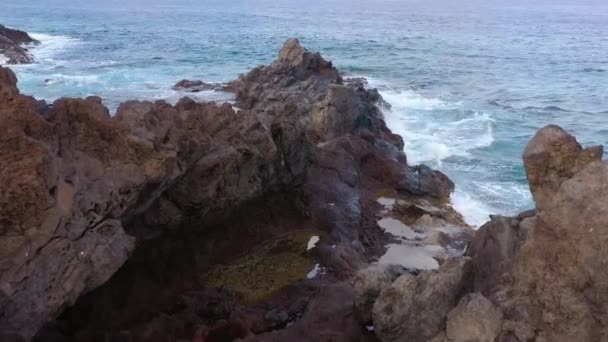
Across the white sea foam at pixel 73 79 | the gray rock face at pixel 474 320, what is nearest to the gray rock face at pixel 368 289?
the gray rock face at pixel 474 320

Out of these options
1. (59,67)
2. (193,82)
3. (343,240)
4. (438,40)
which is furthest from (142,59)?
(343,240)

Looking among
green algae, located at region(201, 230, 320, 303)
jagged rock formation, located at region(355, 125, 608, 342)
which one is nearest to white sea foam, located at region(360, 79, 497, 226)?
green algae, located at region(201, 230, 320, 303)

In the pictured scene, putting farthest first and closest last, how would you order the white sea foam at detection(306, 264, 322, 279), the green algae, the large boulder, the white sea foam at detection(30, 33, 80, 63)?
1. the white sea foam at detection(30, 33, 80, 63)
2. the white sea foam at detection(306, 264, 322, 279)
3. the green algae
4. the large boulder

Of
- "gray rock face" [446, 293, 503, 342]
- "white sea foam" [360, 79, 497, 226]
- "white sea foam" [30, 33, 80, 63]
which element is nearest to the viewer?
"gray rock face" [446, 293, 503, 342]

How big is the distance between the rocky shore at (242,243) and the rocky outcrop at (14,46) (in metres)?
49.8

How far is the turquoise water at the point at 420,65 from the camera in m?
41.3

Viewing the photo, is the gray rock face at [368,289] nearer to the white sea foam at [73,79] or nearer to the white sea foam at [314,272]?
the white sea foam at [314,272]

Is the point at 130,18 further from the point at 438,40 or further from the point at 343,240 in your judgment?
the point at 343,240

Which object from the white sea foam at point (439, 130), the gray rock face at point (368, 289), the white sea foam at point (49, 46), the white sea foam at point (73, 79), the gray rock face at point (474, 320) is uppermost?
the gray rock face at point (474, 320)

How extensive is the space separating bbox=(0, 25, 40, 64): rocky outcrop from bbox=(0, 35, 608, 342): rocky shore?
49.8 metres

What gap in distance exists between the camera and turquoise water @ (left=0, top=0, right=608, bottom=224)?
4128 cm

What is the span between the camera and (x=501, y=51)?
3221 inches

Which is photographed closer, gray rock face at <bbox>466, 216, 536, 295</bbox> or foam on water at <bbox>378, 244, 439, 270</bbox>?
gray rock face at <bbox>466, 216, 536, 295</bbox>

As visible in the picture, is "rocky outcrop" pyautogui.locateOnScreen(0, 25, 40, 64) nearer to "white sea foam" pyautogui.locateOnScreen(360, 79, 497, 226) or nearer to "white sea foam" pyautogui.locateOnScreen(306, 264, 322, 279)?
"white sea foam" pyautogui.locateOnScreen(360, 79, 497, 226)
